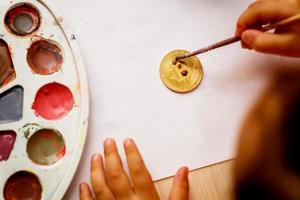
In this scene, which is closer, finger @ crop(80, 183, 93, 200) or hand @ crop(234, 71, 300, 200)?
hand @ crop(234, 71, 300, 200)

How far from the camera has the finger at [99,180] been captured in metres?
0.62

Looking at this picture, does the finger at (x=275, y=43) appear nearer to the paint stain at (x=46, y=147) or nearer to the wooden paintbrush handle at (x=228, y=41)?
the wooden paintbrush handle at (x=228, y=41)

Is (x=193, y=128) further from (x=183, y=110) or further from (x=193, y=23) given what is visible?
(x=193, y=23)

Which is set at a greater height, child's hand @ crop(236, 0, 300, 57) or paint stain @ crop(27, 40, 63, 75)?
paint stain @ crop(27, 40, 63, 75)

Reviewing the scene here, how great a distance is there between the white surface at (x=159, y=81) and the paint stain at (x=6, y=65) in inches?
4.4

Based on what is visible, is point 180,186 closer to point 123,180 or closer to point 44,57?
point 123,180

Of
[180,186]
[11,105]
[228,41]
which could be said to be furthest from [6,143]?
[228,41]

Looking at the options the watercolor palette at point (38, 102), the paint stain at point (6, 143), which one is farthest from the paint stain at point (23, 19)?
the paint stain at point (6, 143)

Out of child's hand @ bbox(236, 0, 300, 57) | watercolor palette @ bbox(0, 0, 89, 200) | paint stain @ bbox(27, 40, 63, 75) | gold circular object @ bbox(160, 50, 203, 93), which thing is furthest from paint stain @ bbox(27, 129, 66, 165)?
child's hand @ bbox(236, 0, 300, 57)

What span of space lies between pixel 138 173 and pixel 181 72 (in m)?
0.20

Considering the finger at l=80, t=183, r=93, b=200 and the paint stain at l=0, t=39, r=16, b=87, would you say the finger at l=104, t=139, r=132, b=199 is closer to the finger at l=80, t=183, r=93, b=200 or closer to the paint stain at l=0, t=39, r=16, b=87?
the finger at l=80, t=183, r=93, b=200

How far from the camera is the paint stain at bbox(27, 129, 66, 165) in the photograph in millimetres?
634

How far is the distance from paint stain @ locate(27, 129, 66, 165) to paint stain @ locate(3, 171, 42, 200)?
0.09ft

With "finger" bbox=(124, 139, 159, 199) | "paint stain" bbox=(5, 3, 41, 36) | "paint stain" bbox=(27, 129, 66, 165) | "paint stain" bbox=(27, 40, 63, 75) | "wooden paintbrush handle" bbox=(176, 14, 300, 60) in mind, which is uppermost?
"paint stain" bbox=(5, 3, 41, 36)
